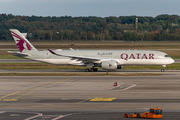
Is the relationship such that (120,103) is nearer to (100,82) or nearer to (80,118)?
(80,118)

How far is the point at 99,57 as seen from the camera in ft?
155

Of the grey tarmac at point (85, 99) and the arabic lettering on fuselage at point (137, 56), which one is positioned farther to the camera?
the arabic lettering on fuselage at point (137, 56)

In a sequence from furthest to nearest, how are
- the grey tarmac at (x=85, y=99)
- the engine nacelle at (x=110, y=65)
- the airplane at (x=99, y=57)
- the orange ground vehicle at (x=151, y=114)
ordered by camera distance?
the airplane at (x=99, y=57)
the engine nacelle at (x=110, y=65)
the grey tarmac at (x=85, y=99)
the orange ground vehicle at (x=151, y=114)

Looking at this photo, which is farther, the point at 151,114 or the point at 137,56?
the point at 137,56

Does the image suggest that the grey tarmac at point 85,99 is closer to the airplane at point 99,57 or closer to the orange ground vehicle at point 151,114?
the orange ground vehicle at point 151,114

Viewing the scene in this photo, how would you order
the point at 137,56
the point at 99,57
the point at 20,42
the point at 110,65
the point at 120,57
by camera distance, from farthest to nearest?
the point at 20,42 < the point at 99,57 < the point at 120,57 < the point at 137,56 < the point at 110,65

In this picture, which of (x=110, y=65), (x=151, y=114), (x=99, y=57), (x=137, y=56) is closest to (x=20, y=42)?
(x=99, y=57)

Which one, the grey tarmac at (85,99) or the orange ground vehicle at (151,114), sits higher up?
the orange ground vehicle at (151,114)

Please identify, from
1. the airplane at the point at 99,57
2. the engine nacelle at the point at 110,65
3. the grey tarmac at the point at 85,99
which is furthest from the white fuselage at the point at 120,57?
the grey tarmac at the point at 85,99

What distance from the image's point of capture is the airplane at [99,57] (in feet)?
149

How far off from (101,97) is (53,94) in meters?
4.94

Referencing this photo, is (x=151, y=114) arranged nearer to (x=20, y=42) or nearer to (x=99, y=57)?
(x=99, y=57)

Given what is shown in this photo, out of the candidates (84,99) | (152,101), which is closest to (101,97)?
(84,99)

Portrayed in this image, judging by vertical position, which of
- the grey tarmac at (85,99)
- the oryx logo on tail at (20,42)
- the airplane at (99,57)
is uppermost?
the oryx logo on tail at (20,42)
